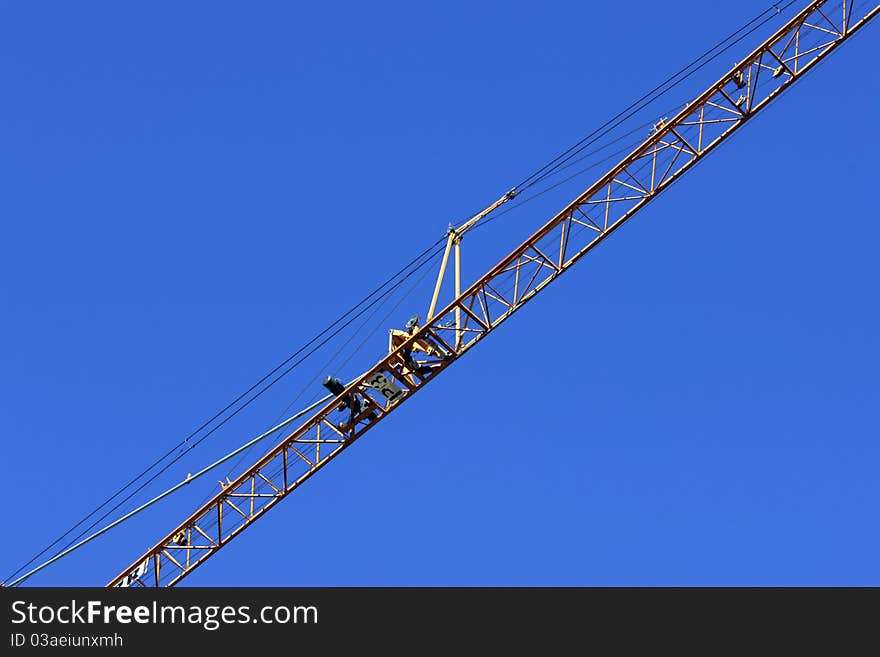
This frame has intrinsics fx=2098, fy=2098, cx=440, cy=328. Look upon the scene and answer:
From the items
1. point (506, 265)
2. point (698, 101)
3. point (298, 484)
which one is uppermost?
point (698, 101)

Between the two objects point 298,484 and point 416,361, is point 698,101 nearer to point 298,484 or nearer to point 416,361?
point 416,361

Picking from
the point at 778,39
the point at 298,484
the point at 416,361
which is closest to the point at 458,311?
the point at 416,361

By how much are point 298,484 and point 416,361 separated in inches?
284

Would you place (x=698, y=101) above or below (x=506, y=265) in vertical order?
above
